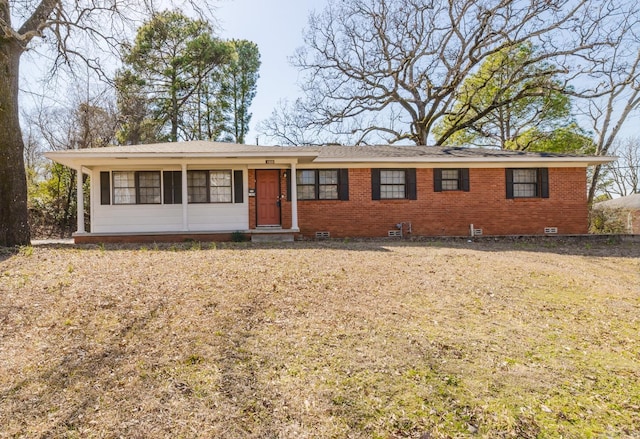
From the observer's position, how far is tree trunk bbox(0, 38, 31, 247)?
28.0ft

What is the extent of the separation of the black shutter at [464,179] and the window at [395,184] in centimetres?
166

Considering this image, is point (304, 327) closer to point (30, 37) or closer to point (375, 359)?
point (375, 359)

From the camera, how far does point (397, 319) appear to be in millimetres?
4352

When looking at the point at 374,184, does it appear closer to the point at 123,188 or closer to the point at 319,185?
the point at 319,185

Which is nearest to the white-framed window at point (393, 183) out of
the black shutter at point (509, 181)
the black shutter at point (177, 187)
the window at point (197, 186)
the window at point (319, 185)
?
the window at point (319, 185)

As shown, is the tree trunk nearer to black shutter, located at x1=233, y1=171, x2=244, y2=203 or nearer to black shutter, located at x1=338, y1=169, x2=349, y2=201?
black shutter, located at x1=233, y1=171, x2=244, y2=203

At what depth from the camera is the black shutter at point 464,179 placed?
12.8 meters

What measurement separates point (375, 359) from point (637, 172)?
1842 inches

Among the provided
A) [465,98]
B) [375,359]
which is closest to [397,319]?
[375,359]

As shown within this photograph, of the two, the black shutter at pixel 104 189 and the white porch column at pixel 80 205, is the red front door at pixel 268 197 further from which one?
the white porch column at pixel 80 205

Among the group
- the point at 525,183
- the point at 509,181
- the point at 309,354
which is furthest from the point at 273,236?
the point at 525,183

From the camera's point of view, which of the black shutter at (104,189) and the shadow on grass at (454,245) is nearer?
the shadow on grass at (454,245)

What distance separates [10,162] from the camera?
28.4ft

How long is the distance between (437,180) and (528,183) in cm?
327
